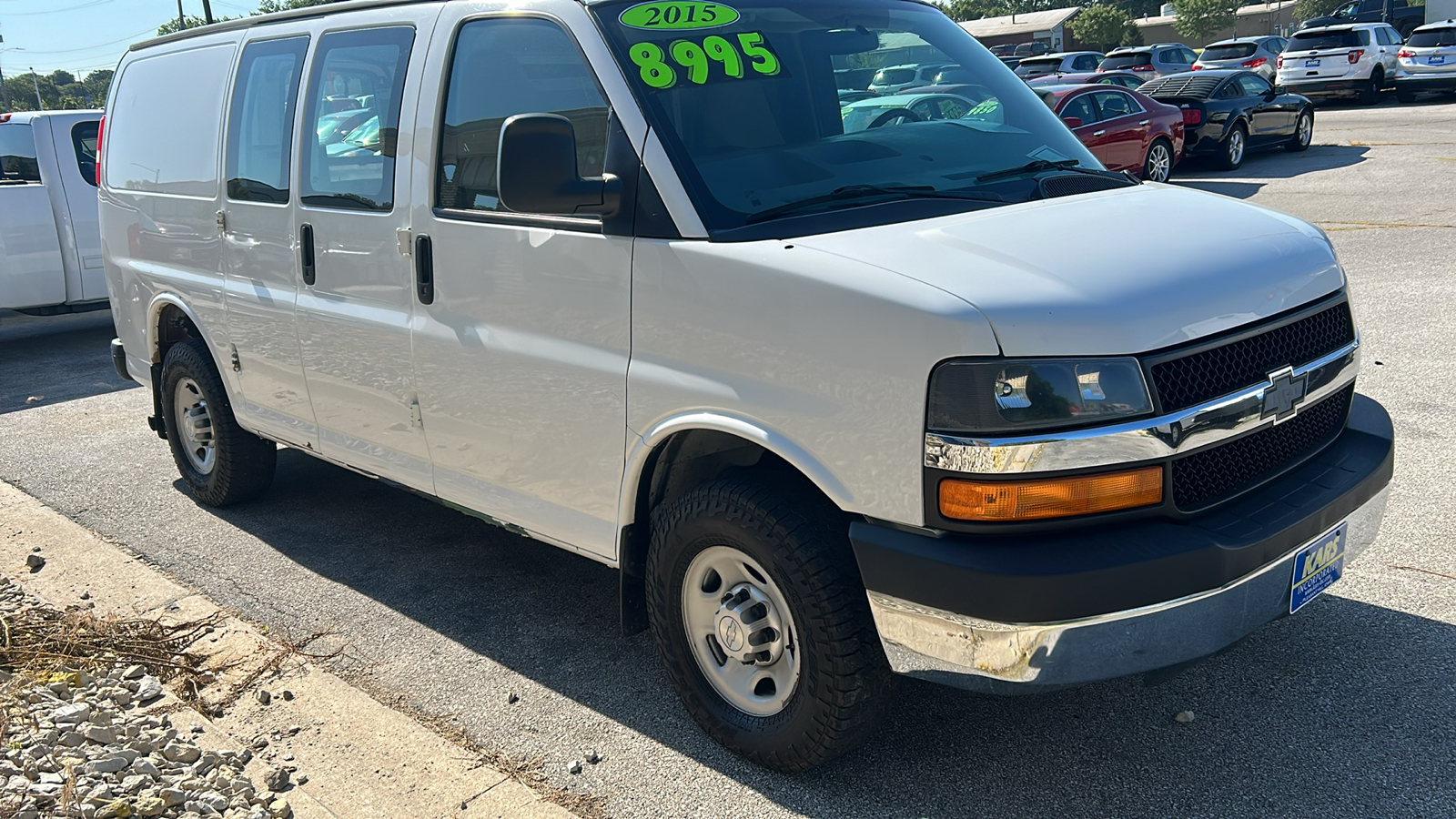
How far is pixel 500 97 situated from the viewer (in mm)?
3906

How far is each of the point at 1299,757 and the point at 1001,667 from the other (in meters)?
1.09

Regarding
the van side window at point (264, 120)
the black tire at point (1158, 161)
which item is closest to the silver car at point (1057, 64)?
the black tire at point (1158, 161)

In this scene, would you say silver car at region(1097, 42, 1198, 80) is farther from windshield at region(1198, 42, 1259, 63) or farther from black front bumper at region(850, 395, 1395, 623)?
black front bumper at region(850, 395, 1395, 623)

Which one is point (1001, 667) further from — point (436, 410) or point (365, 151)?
point (365, 151)

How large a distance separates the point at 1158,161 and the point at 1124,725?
1473cm

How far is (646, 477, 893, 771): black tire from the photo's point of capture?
3.09 metres

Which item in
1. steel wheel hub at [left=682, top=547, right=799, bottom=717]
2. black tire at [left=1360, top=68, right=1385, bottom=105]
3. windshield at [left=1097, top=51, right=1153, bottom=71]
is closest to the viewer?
steel wheel hub at [left=682, top=547, right=799, bottom=717]

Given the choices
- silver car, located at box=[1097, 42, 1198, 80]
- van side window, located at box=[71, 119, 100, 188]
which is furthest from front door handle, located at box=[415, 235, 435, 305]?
silver car, located at box=[1097, 42, 1198, 80]

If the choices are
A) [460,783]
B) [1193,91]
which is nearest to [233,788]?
[460,783]

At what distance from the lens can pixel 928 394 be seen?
2807 millimetres

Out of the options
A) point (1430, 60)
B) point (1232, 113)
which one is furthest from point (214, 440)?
point (1430, 60)

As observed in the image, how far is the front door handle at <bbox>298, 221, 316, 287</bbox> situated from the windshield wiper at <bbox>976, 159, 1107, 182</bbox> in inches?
100

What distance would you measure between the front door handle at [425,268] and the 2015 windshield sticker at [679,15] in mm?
1048

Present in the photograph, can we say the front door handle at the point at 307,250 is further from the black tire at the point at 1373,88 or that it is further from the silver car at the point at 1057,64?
the black tire at the point at 1373,88
